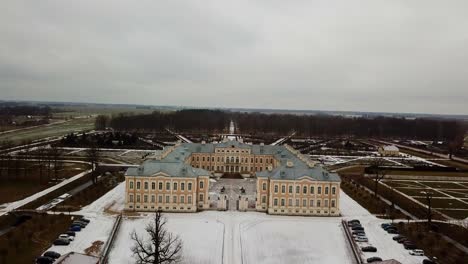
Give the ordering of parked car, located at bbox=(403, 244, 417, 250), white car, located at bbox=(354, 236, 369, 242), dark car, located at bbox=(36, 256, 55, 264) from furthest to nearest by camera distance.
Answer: white car, located at bbox=(354, 236, 369, 242) → parked car, located at bbox=(403, 244, 417, 250) → dark car, located at bbox=(36, 256, 55, 264)

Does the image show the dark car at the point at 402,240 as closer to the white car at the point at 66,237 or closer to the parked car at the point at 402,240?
the parked car at the point at 402,240

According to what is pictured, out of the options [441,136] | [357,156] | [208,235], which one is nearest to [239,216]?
[208,235]

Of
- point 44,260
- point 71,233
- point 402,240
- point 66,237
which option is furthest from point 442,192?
point 44,260

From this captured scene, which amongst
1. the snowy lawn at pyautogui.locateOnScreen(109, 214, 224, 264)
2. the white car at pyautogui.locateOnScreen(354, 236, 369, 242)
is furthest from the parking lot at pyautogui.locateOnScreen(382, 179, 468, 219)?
the snowy lawn at pyautogui.locateOnScreen(109, 214, 224, 264)

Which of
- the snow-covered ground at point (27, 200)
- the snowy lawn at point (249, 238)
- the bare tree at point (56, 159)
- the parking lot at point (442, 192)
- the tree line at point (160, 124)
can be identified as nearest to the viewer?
the snowy lawn at point (249, 238)

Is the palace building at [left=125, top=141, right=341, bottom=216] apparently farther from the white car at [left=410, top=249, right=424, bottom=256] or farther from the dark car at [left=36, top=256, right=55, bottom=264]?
the dark car at [left=36, top=256, right=55, bottom=264]

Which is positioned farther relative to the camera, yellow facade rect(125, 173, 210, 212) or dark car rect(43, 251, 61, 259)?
yellow facade rect(125, 173, 210, 212)

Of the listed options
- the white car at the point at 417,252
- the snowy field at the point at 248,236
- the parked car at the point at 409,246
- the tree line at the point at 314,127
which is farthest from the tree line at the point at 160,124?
the white car at the point at 417,252

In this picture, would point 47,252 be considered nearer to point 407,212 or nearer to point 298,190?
point 298,190
